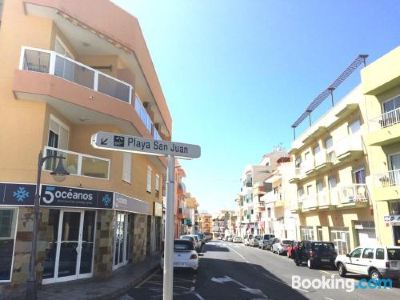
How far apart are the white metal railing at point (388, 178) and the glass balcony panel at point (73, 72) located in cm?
1708

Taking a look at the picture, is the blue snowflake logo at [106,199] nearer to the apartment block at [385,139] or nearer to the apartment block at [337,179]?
the apartment block at [385,139]

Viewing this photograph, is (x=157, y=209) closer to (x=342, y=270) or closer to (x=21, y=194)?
(x=342, y=270)

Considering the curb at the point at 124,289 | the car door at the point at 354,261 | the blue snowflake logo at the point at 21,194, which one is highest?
the blue snowflake logo at the point at 21,194

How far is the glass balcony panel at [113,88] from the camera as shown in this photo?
50.1 feet

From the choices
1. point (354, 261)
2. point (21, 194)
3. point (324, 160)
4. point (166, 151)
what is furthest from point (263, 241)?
point (166, 151)

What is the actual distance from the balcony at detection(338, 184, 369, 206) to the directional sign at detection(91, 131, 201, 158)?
2240 centimetres

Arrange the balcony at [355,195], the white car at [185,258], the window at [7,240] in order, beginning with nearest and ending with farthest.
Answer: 1. the window at [7,240]
2. the white car at [185,258]
3. the balcony at [355,195]

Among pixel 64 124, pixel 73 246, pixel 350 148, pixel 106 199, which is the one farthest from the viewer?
pixel 350 148

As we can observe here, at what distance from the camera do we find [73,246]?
13.9m

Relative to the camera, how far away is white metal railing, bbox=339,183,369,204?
24.5m

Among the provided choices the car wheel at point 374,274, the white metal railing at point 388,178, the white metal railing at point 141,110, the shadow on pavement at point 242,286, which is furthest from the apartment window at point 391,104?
the white metal railing at point 141,110

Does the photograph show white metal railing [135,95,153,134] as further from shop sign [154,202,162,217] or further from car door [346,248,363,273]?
car door [346,248,363,273]

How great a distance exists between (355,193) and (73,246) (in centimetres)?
1883

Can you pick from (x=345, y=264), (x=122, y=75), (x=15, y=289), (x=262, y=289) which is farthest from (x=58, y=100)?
(x=345, y=264)
